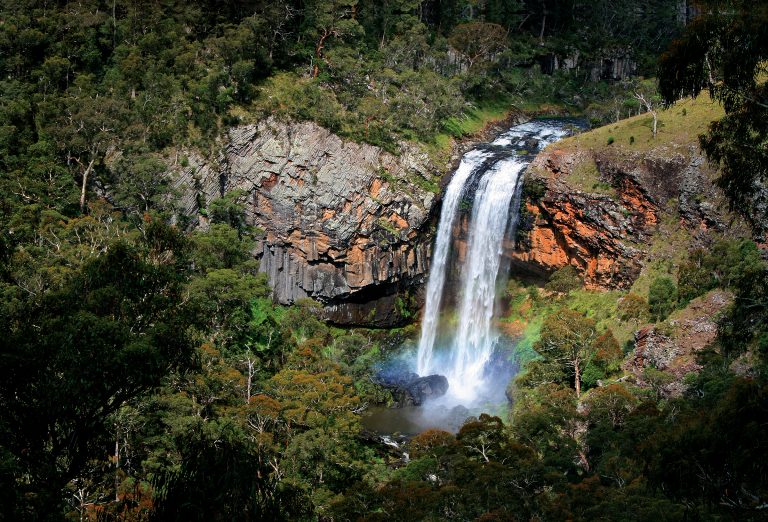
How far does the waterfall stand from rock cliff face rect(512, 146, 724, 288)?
1.92 m

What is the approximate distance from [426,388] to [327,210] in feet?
42.2

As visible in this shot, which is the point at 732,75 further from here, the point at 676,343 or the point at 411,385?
the point at 411,385

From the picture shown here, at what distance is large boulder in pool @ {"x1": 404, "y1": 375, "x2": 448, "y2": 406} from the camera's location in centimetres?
4138

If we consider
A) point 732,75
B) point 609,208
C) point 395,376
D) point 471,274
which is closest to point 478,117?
point 471,274

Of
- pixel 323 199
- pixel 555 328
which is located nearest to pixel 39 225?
pixel 323 199

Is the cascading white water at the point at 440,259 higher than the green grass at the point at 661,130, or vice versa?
the green grass at the point at 661,130

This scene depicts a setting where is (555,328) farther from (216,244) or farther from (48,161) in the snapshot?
(48,161)

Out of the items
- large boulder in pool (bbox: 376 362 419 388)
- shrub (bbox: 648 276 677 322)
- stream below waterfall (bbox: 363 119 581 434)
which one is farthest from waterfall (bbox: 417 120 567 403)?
shrub (bbox: 648 276 677 322)

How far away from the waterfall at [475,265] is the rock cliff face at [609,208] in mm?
1916

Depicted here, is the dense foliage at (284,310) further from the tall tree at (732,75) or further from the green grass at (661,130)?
the green grass at (661,130)

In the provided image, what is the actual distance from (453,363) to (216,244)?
15.6 meters

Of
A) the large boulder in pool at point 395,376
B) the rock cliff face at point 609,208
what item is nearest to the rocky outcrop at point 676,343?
the rock cliff face at point 609,208

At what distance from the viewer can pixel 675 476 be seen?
1522 cm

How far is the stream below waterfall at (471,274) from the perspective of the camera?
4509 centimetres
